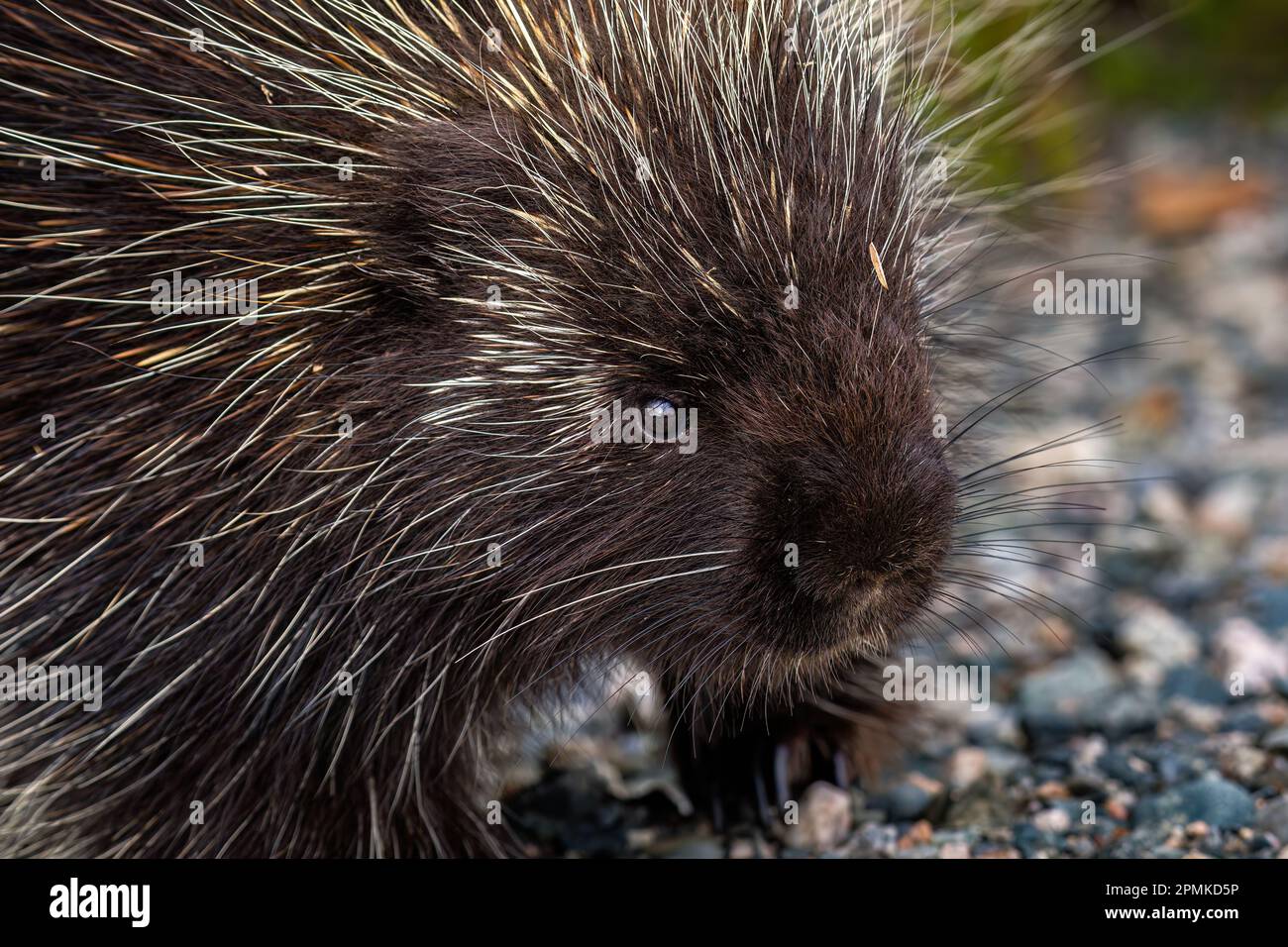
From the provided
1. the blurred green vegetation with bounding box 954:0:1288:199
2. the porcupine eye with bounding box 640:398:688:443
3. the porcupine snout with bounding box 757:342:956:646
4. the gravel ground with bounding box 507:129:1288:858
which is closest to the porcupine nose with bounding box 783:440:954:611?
the porcupine snout with bounding box 757:342:956:646

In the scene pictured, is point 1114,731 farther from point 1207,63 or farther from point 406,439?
point 1207,63

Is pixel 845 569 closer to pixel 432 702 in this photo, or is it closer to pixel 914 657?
pixel 432 702

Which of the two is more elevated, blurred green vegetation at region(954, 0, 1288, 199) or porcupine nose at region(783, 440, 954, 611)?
blurred green vegetation at region(954, 0, 1288, 199)

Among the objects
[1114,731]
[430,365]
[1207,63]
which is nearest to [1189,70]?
[1207,63]

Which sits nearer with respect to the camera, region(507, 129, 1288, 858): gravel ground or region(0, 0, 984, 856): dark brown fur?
region(0, 0, 984, 856): dark brown fur

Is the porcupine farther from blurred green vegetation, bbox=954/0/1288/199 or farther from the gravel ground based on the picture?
blurred green vegetation, bbox=954/0/1288/199

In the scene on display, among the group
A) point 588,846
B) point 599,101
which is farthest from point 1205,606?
point 599,101

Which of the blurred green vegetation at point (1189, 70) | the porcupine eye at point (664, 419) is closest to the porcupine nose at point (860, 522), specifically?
the porcupine eye at point (664, 419)
